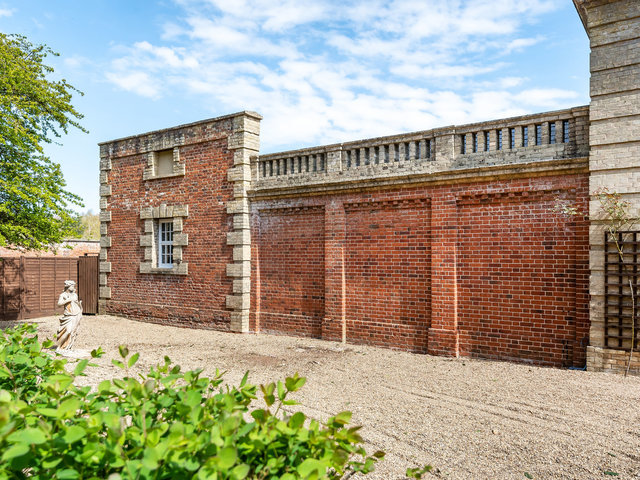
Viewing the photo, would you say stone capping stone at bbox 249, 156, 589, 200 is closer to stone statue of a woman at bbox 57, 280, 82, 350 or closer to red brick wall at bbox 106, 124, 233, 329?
red brick wall at bbox 106, 124, 233, 329

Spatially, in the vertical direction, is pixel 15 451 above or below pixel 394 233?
below

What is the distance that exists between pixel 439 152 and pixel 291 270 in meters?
4.79

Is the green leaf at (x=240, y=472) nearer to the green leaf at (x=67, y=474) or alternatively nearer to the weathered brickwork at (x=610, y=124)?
the green leaf at (x=67, y=474)

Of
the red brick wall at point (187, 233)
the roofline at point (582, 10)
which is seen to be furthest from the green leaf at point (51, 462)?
the red brick wall at point (187, 233)

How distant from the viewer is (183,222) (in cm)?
1377

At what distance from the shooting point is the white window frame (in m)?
14.5

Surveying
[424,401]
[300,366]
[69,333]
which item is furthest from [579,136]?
[69,333]

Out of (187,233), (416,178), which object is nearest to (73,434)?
(416,178)

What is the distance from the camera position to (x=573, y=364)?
8.34m

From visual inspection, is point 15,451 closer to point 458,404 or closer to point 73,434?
point 73,434

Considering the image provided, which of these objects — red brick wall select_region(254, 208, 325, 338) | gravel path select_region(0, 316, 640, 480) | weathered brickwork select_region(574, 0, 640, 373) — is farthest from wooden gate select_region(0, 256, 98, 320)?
weathered brickwork select_region(574, 0, 640, 373)

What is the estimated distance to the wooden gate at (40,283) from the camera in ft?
50.5

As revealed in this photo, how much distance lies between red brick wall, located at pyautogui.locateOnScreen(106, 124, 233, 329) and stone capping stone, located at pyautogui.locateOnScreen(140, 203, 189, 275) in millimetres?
161

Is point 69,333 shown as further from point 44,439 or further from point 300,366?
point 44,439
